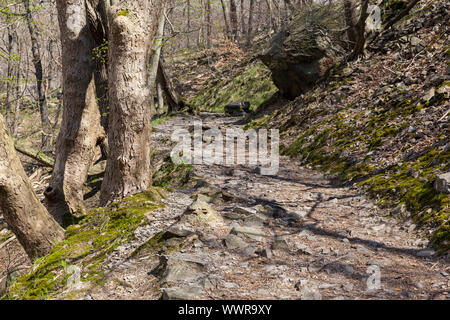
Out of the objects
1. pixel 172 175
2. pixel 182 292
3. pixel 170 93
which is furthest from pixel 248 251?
pixel 170 93

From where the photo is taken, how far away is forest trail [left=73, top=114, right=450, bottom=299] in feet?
9.71

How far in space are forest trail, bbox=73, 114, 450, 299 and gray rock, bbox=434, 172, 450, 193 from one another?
594 millimetres

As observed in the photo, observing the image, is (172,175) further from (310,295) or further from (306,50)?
(306,50)

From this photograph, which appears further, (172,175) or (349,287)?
(172,175)

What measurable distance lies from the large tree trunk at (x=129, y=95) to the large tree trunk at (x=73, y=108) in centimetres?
146

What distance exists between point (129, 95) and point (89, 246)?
7.24 ft

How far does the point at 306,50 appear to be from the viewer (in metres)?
11.1

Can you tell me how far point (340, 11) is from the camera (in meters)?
11.8

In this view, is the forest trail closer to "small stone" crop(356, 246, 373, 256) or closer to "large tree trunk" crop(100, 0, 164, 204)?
"small stone" crop(356, 246, 373, 256)

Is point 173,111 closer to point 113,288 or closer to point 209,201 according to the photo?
point 209,201

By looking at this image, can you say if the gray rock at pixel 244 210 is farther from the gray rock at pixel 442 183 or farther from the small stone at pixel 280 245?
the gray rock at pixel 442 183

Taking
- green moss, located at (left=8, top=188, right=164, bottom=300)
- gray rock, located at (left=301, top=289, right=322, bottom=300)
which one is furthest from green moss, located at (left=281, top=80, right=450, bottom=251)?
green moss, located at (left=8, top=188, right=164, bottom=300)

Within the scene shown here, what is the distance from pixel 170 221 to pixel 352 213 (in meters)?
2.48

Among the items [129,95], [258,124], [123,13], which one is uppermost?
[123,13]
